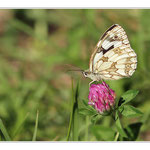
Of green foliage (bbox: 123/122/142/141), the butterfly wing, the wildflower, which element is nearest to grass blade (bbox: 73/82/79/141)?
the wildflower

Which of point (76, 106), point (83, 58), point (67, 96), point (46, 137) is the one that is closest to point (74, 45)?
point (83, 58)

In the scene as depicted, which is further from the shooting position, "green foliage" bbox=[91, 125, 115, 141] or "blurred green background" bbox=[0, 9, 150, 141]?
"blurred green background" bbox=[0, 9, 150, 141]

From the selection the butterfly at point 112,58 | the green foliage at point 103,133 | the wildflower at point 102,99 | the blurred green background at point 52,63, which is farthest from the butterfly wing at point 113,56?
the blurred green background at point 52,63

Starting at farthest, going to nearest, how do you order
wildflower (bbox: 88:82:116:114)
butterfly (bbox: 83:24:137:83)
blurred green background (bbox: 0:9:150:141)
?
blurred green background (bbox: 0:9:150:141) < butterfly (bbox: 83:24:137:83) < wildflower (bbox: 88:82:116:114)

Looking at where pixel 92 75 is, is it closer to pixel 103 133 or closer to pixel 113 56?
pixel 113 56

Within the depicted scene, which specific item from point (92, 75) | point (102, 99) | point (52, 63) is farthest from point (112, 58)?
point (52, 63)

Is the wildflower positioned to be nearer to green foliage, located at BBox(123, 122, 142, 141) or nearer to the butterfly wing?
the butterfly wing

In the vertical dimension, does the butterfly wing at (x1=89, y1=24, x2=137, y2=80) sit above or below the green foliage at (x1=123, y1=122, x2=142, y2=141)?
above
